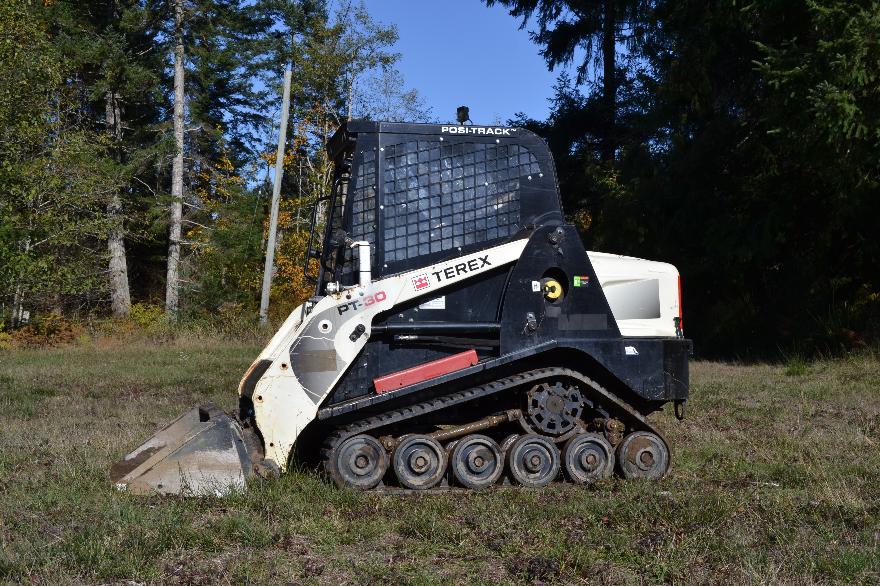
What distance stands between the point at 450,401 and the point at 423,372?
300mm

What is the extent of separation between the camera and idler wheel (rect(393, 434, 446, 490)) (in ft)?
22.8

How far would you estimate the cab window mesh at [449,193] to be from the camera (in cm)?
731

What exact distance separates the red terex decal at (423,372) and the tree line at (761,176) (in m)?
9.55

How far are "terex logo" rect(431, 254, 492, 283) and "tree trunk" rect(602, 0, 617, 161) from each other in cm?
2256

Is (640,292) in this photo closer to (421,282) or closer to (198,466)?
(421,282)

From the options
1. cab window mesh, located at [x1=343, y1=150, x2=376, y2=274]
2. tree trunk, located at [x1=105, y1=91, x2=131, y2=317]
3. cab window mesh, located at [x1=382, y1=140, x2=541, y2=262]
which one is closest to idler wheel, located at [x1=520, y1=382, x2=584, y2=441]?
cab window mesh, located at [x1=382, y1=140, x2=541, y2=262]

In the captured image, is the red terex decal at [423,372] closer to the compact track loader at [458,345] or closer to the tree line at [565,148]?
the compact track loader at [458,345]

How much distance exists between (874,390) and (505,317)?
779 cm

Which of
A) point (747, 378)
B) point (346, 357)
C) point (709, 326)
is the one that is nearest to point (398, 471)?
point (346, 357)

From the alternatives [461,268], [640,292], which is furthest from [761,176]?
[461,268]

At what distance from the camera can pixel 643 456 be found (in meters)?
7.46

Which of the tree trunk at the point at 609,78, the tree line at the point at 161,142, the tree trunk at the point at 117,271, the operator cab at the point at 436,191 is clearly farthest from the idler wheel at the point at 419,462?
the tree trunk at the point at 117,271

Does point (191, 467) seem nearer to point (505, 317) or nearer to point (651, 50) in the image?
point (505, 317)

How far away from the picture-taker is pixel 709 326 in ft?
71.9
